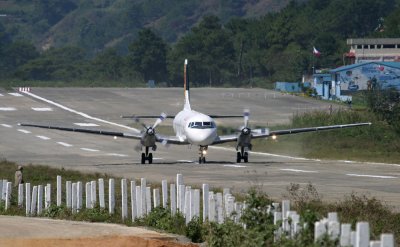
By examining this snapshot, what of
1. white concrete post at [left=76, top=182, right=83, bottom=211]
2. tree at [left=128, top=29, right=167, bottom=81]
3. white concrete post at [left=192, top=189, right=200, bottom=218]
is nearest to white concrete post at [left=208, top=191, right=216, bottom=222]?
white concrete post at [left=192, top=189, right=200, bottom=218]

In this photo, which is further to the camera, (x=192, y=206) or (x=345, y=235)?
(x=192, y=206)

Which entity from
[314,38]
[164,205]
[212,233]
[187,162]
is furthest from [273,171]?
[314,38]

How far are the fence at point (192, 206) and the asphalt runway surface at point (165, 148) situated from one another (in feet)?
24.1

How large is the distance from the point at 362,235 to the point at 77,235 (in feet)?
31.7

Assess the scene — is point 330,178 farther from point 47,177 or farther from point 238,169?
point 47,177

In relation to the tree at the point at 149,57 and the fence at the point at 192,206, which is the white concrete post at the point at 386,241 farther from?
the tree at the point at 149,57

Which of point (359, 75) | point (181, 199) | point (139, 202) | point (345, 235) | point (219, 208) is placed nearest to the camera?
point (345, 235)

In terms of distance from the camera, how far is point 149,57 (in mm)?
186250

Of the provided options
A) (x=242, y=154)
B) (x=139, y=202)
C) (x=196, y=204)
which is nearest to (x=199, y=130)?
(x=242, y=154)

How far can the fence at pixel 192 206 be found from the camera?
18.6 meters

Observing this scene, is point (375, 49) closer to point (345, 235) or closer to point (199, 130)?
point (199, 130)

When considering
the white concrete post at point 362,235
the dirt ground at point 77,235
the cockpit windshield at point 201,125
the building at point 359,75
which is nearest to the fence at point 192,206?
the white concrete post at point 362,235

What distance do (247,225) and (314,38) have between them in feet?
532

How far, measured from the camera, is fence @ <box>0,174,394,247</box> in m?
18.6
